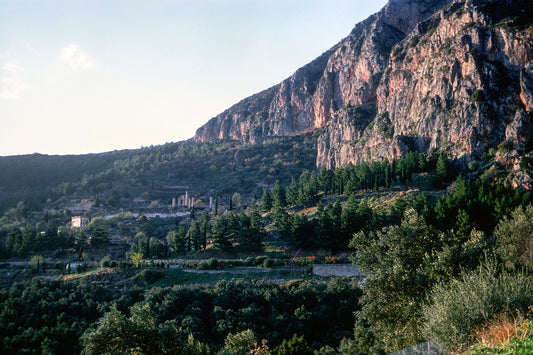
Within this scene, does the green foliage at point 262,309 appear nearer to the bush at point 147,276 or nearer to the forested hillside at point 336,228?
the forested hillside at point 336,228

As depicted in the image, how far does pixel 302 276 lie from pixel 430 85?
7470cm

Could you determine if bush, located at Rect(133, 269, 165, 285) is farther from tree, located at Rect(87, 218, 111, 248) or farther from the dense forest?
tree, located at Rect(87, 218, 111, 248)

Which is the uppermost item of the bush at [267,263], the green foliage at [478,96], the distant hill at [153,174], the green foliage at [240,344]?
the green foliage at [478,96]

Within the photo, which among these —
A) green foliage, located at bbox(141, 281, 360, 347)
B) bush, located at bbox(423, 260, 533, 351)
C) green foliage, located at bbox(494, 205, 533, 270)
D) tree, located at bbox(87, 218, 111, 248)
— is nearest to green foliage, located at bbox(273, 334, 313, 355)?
green foliage, located at bbox(141, 281, 360, 347)

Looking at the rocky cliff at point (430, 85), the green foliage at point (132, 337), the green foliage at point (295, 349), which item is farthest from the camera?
the rocky cliff at point (430, 85)

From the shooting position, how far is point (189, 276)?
141ft

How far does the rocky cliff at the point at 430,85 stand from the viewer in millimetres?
75000

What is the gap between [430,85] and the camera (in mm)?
92438

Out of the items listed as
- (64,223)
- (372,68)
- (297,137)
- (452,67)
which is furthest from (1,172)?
(452,67)

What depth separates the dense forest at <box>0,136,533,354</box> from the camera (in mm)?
15961

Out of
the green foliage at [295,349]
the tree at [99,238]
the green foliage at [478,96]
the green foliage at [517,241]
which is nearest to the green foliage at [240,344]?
the green foliage at [295,349]

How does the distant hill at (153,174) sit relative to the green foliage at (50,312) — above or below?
above

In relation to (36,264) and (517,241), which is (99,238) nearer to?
(36,264)

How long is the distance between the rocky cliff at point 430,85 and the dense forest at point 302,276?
1156 cm
